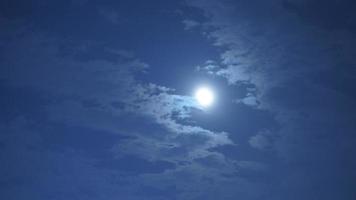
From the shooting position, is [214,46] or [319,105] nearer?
[214,46]

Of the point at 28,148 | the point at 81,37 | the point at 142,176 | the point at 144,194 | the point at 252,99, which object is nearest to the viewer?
the point at 81,37

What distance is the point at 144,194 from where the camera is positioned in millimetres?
25266

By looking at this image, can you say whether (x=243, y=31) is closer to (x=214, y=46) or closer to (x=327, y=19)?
(x=214, y=46)

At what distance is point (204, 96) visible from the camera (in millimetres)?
15320

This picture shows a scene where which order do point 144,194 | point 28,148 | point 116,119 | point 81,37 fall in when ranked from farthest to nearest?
point 144,194
point 28,148
point 116,119
point 81,37

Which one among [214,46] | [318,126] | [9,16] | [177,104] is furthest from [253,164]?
[9,16]

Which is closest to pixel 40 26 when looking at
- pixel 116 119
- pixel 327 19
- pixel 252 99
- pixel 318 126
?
pixel 116 119

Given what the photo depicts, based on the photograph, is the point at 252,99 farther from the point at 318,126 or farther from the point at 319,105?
the point at 318,126

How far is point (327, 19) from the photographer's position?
40.1 ft

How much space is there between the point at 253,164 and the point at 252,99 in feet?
22.6

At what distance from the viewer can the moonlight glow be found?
14993 millimetres

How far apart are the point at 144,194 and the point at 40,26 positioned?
15964 millimetres

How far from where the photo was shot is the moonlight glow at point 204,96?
1499 cm

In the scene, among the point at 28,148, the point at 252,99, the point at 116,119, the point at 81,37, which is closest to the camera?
the point at 81,37
